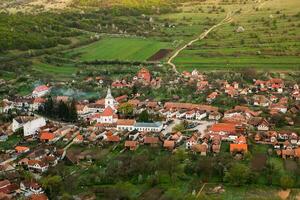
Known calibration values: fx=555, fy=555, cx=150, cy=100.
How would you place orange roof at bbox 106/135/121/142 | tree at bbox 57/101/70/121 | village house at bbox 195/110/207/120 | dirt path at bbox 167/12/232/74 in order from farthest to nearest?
dirt path at bbox 167/12/232/74 < village house at bbox 195/110/207/120 < tree at bbox 57/101/70/121 < orange roof at bbox 106/135/121/142

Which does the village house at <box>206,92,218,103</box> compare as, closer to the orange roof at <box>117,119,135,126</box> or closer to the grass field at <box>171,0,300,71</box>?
the orange roof at <box>117,119,135,126</box>

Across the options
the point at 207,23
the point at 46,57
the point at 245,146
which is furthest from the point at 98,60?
the point at 245,146

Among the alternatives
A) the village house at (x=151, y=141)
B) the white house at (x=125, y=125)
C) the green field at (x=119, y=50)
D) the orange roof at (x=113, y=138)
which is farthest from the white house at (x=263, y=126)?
the green field at (x=119, y=50)

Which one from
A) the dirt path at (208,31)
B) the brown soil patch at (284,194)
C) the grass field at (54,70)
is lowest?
the brown soil patch at (284,194)

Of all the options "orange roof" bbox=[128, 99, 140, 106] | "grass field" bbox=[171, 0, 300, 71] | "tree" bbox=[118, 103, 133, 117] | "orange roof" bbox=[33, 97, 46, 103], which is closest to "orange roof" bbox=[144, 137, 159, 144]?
"tree" bbox=[118, 103, 133, 117]

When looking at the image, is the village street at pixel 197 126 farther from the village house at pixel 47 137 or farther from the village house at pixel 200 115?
the village house at pixel 47 137

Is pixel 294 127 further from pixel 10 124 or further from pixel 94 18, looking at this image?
pixel 94 18
